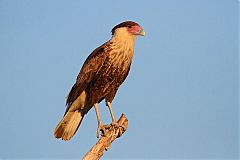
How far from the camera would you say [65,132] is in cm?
620

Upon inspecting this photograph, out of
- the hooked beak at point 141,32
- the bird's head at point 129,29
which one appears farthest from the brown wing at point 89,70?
the hooked beak at point 141,32

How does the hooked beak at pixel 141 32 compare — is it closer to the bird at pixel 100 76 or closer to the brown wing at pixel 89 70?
the bird at pixel 100 76

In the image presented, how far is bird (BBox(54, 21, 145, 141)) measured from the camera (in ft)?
20.0

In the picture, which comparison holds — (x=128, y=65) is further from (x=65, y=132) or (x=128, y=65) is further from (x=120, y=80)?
(x=65, y=132)

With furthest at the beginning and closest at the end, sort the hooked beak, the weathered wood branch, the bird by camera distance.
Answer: the hooked beak → the bird → the weathered wood branch

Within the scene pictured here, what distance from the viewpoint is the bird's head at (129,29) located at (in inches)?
247

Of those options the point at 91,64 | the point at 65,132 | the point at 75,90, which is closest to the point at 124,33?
the point at 91,64

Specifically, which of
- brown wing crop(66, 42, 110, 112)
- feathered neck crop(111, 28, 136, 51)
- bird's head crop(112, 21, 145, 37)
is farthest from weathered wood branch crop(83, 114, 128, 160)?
bird's head crop(112, 21, 145, 37)

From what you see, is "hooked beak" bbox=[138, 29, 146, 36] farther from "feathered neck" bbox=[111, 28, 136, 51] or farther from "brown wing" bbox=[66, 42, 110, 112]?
"brown wing" bbox=[66, 42, 110, 112]

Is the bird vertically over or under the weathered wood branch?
over

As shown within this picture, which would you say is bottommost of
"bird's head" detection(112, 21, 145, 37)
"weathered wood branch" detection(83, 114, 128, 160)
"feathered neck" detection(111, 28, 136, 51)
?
"weathered wood branch" detection(83, 114, 128, 160)

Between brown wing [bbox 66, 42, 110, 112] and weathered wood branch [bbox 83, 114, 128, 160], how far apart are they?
666 mm

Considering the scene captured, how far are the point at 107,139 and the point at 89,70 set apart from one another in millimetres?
1084

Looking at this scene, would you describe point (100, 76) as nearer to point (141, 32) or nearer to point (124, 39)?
point (124, 39)
